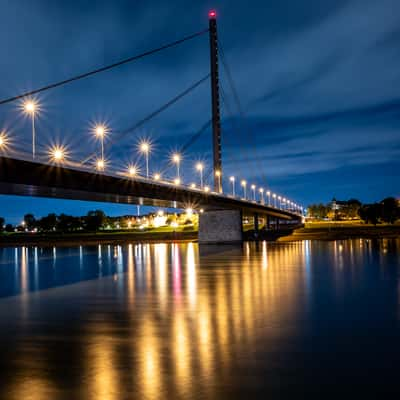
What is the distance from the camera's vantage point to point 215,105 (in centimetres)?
7138

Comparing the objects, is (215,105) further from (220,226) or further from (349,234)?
(349,234)

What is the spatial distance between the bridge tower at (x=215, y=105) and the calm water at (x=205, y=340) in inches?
1734

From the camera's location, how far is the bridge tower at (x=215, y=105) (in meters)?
65.9

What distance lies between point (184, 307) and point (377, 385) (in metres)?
9.10

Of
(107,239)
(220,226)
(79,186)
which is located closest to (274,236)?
(220,226)

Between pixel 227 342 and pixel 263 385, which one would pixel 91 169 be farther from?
pixel 263 385

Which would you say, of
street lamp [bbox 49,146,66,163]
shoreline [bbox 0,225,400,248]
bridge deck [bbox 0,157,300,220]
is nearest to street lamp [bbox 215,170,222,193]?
bridge deck [bbox 0,157,300,220]

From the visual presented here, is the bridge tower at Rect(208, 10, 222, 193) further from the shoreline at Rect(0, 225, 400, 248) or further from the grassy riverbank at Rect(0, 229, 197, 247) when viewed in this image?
the grassy riverbank at Rect(0, 229, 197, 247)

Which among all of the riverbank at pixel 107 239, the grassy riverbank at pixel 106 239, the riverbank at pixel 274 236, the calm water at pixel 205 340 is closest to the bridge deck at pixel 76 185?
the calm water at pixel 205 340

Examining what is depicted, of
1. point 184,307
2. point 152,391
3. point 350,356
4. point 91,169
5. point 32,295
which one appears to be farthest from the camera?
point 91,169

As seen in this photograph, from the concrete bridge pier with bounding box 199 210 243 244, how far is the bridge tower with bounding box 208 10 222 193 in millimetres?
8399

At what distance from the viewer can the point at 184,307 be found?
16.1m

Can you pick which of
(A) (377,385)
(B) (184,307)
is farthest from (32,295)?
(A) (377,385)

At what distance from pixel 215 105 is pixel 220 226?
771 inches
